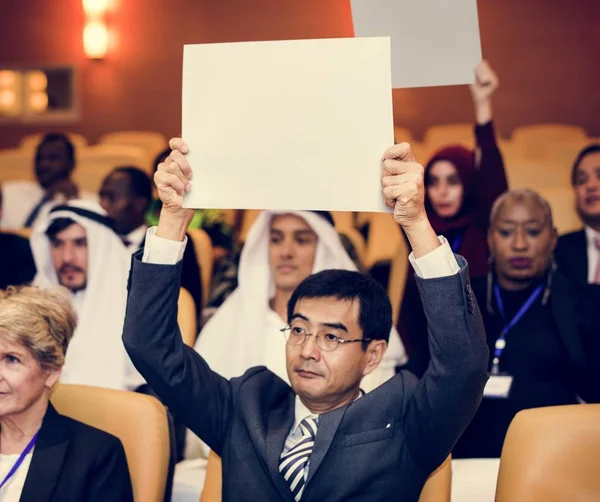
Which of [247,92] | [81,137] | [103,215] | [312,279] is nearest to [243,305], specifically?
[103,215]

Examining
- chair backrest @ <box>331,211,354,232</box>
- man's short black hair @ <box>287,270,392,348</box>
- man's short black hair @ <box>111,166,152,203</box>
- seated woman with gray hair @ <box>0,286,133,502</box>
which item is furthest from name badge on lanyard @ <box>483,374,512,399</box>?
Result: man's short black hair @ <box>111,166,152,203</box>

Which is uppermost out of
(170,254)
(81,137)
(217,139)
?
(81,137)

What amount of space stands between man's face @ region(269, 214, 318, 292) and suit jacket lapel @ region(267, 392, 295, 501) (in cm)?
117

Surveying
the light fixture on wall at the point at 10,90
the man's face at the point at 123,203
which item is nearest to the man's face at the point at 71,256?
the man's face at the point at 123,203

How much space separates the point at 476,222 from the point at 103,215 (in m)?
1.61

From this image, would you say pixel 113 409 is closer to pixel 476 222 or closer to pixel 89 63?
pixel 476 222

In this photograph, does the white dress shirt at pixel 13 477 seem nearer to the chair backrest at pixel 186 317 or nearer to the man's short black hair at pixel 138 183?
the chair backrest at pixel 186 317

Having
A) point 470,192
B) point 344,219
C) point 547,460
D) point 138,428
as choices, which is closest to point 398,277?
point 470,192

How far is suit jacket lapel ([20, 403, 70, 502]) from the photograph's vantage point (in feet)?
6.78

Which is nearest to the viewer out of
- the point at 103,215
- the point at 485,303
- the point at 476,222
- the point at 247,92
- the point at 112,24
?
the point at 247,92

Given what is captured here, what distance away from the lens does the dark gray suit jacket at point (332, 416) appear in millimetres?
1853

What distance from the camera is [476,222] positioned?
3.99m

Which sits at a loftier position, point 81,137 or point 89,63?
point 89,63

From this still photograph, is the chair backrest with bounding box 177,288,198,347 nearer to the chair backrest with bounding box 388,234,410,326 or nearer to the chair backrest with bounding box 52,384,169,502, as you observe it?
the chair backrest with bounding box 52,384,169,502
